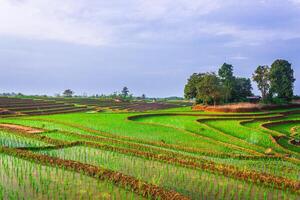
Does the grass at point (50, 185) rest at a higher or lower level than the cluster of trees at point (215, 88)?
lower

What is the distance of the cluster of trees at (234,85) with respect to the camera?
180ft

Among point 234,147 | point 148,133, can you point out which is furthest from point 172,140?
point 234,147

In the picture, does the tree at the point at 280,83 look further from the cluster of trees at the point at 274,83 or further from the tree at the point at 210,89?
the tree at the point at 210,89

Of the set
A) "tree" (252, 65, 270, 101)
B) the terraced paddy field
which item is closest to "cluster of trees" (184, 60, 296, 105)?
"tree" (252, 65, 270, 101)

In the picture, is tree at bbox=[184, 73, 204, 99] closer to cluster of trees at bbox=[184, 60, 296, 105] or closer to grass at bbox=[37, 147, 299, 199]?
cluster of trees at bbox=[184, 60, 296, 105]

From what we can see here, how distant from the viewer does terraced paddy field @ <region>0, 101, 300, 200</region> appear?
36.9 ft

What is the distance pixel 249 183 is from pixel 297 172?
12.3ft

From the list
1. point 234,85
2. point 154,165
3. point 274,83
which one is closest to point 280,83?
point 274,83

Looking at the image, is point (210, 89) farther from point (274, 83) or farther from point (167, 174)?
point (167, 174)

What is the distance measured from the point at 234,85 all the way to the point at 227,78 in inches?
84.6

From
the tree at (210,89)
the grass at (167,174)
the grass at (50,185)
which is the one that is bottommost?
the grass at (167,174)

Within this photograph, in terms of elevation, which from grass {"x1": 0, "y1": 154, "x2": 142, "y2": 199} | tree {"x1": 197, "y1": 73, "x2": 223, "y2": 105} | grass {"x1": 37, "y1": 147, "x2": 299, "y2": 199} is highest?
tree {"x1": 197, "y1": 73, "x2": 223, "y2": 105}

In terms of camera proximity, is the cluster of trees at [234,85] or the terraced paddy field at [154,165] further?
the cluster of trees at [234,85]

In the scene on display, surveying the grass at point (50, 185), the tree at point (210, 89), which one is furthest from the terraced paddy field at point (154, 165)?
the tree at point (210, 89)
